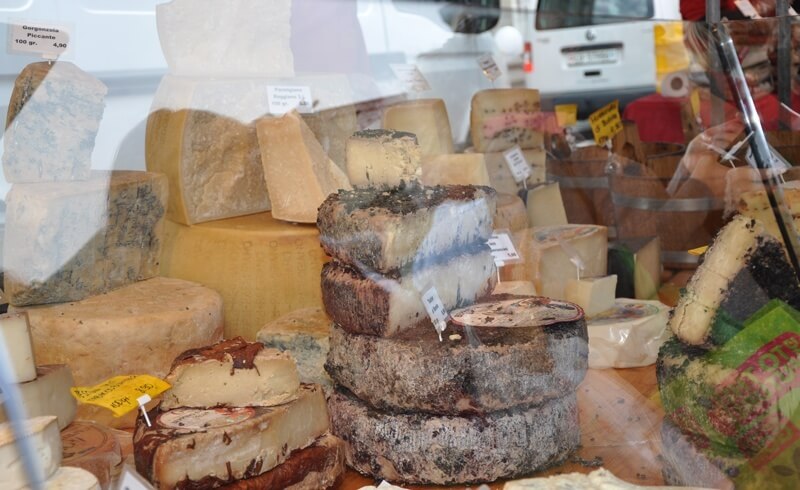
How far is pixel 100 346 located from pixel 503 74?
5.67 feet

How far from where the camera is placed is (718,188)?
2.32 metres

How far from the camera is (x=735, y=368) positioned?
1365mm

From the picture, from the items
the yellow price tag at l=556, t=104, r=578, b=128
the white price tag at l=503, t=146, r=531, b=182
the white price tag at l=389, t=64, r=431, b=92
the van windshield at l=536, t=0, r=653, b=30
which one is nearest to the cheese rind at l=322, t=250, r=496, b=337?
the white price tag at l=389, t=64, r=431, b=92

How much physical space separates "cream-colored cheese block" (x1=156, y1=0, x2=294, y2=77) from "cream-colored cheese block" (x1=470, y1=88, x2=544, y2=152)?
0.88m

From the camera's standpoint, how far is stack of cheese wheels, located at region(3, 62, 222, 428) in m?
1.67

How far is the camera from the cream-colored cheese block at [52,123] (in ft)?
5.30

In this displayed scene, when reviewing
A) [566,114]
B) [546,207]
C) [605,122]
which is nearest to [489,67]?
[566,114]

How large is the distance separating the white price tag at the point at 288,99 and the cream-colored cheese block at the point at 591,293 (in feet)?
2.46

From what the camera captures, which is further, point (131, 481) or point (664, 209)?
point (664, 209)

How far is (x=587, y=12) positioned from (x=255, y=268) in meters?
1.65

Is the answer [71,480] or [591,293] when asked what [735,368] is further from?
[71,480]

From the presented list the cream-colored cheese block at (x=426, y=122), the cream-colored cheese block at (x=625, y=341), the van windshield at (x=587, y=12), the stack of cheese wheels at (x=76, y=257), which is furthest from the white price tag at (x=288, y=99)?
the van windshield at (x=587, y=12)

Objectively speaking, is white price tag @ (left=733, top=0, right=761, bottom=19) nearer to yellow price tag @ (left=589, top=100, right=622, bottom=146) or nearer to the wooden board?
yellow price tag @ (left=589, top=100, right=622, bottom=146)

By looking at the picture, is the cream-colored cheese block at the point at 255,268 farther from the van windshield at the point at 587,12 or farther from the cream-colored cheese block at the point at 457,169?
the van windshield at the point at 587,12
